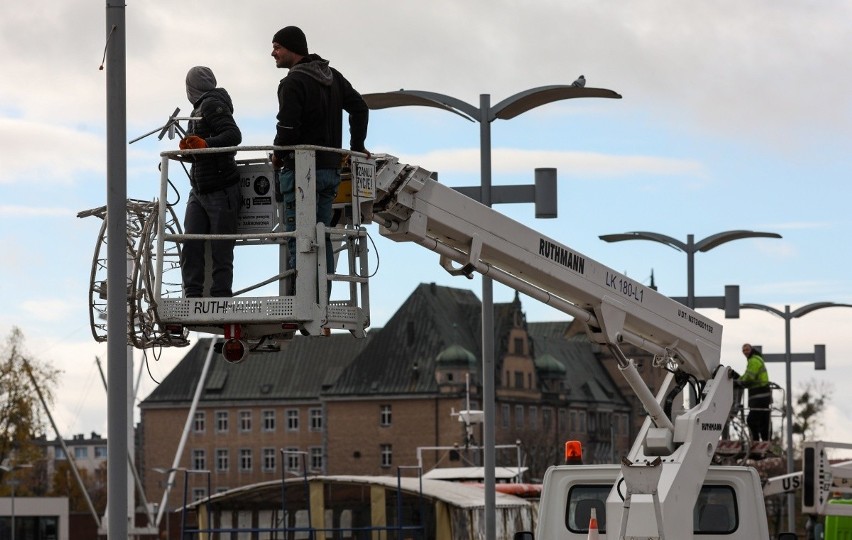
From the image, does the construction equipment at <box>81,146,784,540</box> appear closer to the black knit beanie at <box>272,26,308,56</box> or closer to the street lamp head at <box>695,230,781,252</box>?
the black knit beanie at <box>272,26,308,56</box>

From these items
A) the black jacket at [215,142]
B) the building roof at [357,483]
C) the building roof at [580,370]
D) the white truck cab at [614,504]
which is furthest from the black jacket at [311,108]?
the building roof at [580,370]

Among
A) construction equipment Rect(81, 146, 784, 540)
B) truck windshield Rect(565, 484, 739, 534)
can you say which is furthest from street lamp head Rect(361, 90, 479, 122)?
truck windshield Rect(565, 484, 739, 534)

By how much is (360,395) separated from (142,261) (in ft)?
403

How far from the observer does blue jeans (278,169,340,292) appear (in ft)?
35.7

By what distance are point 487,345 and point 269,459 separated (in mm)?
124422

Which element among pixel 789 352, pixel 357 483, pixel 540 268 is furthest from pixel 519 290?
pixel 789 352

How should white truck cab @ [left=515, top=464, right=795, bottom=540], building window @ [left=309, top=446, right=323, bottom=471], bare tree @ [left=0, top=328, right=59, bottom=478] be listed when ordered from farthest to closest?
building window @ [left=309, top=446, right=323, bottom=471] < bare tree @ [left=0, top=328, right=59, bottom=478] < white truck cab @ [left=515, top=464, right=795, bottom=540]

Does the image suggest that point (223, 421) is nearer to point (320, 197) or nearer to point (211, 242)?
point (211, 242)

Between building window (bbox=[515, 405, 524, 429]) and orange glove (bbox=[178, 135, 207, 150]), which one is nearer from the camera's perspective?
orange glove (bbox=[178, 135, 207, 150])

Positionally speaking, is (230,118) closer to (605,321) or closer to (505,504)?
(605,321)

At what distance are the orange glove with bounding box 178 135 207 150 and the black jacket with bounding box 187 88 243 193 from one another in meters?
0.06

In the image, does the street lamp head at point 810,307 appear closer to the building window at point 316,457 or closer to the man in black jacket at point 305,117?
the man in black jacket at point 305,117

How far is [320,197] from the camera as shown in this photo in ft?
35.9

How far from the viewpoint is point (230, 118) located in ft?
36.7
